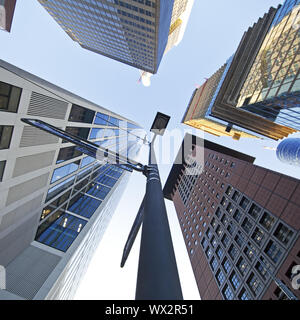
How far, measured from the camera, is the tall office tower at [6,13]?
167 feet

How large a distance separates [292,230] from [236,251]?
520 inches

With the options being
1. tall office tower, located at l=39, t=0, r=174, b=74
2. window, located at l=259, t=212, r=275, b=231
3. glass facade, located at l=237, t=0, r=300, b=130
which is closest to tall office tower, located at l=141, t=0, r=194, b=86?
tall office tower, located at l=39, t=0, r=174, b=74

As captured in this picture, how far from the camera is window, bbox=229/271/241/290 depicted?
33903mm

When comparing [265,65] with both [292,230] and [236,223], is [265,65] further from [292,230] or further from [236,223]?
[236,223]

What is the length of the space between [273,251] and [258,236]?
3.92m

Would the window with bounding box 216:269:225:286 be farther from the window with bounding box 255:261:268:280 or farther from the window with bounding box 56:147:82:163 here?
the window with bounding box 56:147:82:163

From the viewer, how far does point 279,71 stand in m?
29.9

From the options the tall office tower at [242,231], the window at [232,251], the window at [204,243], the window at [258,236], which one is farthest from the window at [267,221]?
the window at [204,243]

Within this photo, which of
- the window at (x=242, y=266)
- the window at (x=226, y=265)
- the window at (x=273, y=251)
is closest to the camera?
the window at (x=273, y=251)

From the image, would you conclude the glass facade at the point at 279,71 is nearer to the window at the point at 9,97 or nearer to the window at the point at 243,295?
the window at the point at 243,295

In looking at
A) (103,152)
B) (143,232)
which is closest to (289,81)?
(103,152)

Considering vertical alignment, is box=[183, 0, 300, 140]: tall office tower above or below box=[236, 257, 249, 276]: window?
above

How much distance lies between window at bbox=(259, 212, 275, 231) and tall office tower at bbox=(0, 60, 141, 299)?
33.1m

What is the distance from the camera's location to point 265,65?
34125mm
